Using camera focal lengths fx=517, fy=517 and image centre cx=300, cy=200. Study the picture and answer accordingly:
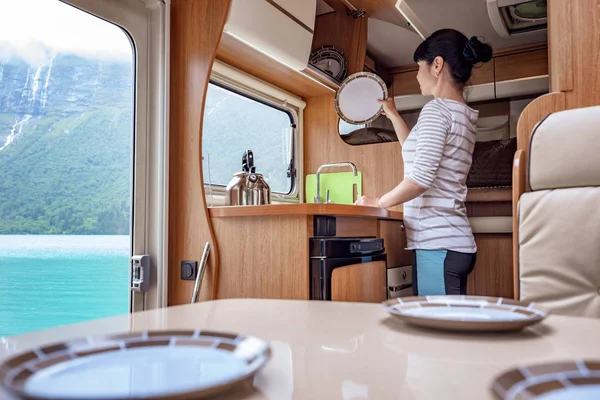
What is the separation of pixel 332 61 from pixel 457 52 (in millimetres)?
1372

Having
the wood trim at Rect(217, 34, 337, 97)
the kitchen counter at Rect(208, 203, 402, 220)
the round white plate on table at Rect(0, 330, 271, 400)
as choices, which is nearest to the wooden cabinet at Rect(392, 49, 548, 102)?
the wood trim at Rect(217, 34, 337, 97)

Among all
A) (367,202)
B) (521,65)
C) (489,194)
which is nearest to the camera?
(367,202)

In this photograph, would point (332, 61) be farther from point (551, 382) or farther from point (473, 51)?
point (551, 382)

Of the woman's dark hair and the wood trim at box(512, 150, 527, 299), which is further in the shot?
the woman's dark hair

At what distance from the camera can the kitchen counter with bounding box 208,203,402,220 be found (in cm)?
198

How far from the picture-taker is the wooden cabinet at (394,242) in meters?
2.70

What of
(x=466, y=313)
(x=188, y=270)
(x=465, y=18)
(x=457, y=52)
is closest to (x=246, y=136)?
(x=188, y=270)

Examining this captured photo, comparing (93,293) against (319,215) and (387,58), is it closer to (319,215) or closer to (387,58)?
(319,215)

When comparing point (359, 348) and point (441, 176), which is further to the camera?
point (441, 176)

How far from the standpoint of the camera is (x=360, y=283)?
7.30ft

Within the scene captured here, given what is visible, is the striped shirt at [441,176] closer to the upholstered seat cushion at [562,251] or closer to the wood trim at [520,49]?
the upholstered seat cushion at [562,251]

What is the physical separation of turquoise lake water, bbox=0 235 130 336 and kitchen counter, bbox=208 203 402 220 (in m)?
0.47

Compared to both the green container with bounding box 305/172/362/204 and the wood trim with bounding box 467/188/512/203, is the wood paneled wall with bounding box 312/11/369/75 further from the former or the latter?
the wood trim with bounding box 467/188/512/203

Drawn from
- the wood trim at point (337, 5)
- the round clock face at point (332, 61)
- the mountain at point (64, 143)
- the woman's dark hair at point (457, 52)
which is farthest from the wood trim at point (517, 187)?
the wood trim at point (337, 5)
